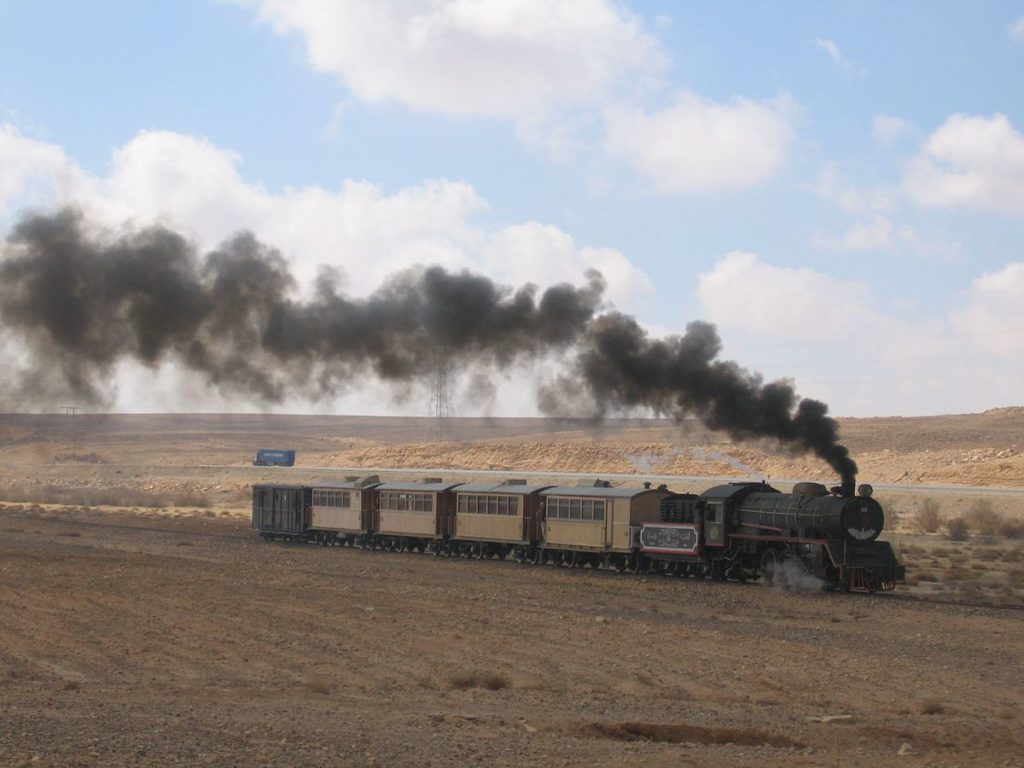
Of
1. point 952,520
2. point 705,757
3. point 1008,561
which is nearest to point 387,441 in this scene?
point 952,520

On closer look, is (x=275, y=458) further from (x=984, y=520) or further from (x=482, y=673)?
(x=482, y=673)

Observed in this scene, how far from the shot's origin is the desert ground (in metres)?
12.5

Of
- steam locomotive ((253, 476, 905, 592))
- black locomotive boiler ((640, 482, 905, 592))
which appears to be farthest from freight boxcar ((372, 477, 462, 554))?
black locomotive boiler ((640, 482, 905, 592))

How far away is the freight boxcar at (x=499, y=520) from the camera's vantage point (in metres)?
39.9

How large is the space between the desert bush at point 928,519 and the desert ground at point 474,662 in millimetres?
11688

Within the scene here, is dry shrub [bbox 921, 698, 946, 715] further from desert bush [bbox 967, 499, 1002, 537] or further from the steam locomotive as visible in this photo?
desert bush [bbox 967, 499, 1002, 537]

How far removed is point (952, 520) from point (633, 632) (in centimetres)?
4183

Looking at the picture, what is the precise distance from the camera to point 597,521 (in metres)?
37.0

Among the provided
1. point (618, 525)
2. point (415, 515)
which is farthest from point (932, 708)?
point (415, 515)

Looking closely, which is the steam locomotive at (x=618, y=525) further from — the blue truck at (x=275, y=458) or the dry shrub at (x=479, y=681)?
the blue truck at (x=275, y=458)

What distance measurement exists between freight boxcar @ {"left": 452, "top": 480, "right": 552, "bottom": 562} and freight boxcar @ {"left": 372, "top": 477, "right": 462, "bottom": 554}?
61cm

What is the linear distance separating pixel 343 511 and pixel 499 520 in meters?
9.87

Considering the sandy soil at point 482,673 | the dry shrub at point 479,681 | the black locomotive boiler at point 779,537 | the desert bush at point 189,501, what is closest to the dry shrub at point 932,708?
the sandy soil at point 482,673

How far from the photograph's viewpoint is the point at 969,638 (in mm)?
22594
